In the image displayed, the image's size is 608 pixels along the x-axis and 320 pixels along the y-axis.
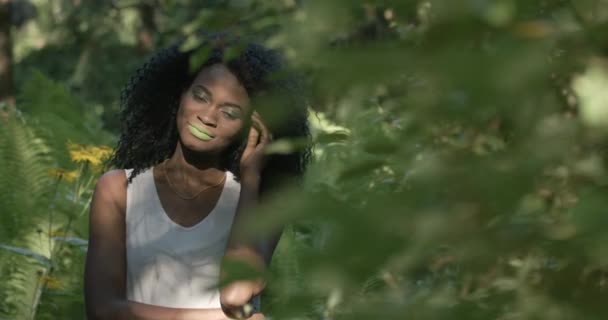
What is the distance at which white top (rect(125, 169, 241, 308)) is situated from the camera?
319 cm

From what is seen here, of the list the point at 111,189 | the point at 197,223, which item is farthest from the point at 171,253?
the point at 111,189

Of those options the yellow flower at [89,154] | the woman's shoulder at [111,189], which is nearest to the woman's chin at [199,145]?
the woman's shoulder at [111,189]

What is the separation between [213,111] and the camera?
3.16 m

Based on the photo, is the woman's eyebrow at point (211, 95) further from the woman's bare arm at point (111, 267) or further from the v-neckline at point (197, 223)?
the woman's bare arm at point (111, 267)

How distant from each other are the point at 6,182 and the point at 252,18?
4648mm

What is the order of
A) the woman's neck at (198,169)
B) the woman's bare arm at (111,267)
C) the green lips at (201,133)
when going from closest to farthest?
1. the woman's bare arm at (111,267)
2. the green lips at (201,133)
3. the woman's neck at (198,169)

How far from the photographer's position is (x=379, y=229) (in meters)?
0.88

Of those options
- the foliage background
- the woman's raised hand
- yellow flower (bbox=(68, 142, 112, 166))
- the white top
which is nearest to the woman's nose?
the woman's raised hand

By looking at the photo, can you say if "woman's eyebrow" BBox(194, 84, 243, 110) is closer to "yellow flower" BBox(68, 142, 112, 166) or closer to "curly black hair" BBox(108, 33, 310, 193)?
"curly black hair" BBox(108, 33, 310, 193)

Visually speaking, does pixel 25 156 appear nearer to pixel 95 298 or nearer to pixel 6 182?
pixel 6 182

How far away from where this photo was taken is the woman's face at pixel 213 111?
315cm

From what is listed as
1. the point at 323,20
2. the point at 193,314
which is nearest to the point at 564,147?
the point at 323,20

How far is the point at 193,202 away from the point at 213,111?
28cm

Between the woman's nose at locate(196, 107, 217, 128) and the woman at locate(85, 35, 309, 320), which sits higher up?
the woman's nose at locate(196, 107, 217, 128)
